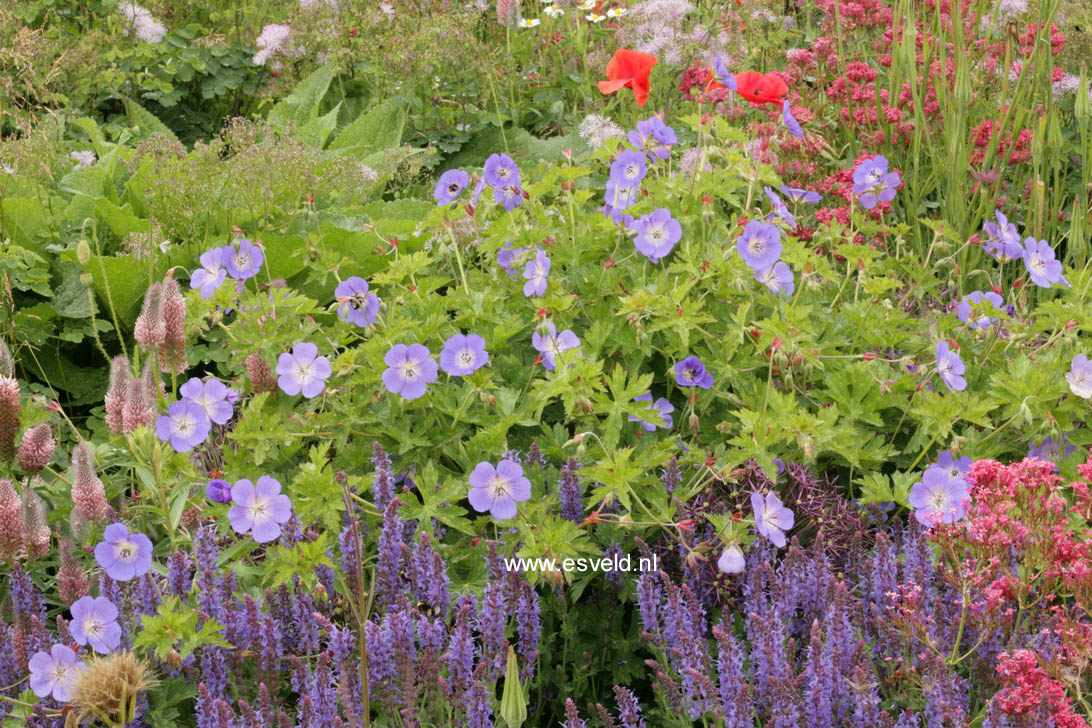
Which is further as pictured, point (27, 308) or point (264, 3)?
point (264, 3)

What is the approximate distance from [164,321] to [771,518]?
3.85 feet

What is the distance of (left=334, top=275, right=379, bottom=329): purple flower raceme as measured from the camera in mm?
2402

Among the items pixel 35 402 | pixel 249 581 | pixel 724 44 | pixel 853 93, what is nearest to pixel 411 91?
pixel 724 44

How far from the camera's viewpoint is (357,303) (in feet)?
7.92

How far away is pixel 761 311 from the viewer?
8.70 ft

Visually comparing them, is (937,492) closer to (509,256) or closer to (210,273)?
(509,256)

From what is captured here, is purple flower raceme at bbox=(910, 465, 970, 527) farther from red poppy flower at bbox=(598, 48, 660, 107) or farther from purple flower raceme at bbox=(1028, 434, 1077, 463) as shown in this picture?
red poppy flower at bbox=(598, 48, 660, 107)

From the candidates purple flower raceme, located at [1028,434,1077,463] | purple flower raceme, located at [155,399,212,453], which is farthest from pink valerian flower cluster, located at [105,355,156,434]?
purple flower raceme, located at [1028,434,1077,463]

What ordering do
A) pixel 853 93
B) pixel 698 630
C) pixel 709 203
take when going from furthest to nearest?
pixel 853 93, pixel 709 203, pixel 698 630

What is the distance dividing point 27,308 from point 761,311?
86.1 inches

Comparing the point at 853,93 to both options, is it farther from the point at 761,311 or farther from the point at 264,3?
the point at 264,3

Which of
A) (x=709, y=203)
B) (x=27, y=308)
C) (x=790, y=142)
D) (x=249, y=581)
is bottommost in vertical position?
(x=249, y=581)

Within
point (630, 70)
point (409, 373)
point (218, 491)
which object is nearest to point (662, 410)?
point (409, 373)

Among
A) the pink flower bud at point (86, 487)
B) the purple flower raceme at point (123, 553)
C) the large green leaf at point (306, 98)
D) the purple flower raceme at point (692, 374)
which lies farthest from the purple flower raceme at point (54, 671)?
the large green leaf at point (306, 98)
